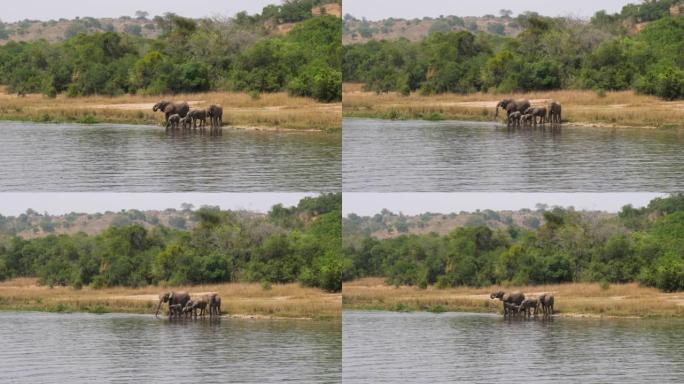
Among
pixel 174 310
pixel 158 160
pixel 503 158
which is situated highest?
pixel 503 158

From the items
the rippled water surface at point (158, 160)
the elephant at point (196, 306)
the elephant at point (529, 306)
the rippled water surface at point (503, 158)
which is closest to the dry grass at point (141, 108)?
the rippled water surface at point (158, 160)

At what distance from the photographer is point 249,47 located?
41188mm

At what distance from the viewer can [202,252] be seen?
42.5 metres

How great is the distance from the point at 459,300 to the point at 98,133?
1136 centimetres

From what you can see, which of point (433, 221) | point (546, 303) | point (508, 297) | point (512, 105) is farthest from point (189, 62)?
point (546, 303)

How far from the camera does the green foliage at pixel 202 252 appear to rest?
39.7 metres

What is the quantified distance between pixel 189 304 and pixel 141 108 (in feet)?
19.1

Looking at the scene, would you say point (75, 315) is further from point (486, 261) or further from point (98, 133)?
point (486, 261)

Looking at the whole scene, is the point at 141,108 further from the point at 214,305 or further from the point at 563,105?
the point at 563,105

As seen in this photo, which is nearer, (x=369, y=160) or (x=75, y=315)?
(x=369, y=160)

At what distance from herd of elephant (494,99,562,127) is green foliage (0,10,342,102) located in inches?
190

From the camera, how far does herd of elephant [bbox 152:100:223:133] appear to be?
40250 mm

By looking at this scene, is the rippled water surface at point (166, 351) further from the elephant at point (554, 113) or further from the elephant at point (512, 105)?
the elephant at point (554, 113)

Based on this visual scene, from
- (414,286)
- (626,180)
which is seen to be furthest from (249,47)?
(626,180)
